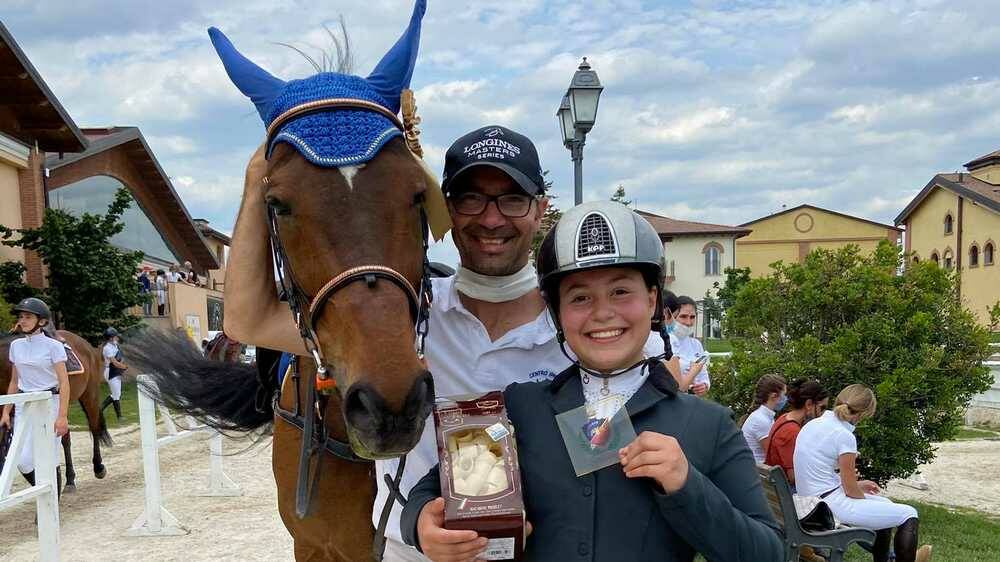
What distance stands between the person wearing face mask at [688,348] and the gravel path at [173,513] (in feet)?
12.9

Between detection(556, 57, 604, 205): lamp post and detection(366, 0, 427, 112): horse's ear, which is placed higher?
detection(556, 57, 604, 205): lamp post

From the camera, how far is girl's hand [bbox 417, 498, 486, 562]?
153cm

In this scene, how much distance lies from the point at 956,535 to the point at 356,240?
7447 millimetres

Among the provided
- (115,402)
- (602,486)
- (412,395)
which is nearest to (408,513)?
(412,395)

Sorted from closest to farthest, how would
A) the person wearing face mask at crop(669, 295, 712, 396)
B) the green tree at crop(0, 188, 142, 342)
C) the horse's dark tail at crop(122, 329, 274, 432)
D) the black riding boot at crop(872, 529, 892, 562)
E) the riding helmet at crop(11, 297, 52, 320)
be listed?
1. the horse's dark tail at crop(122, 329, 274, 432)
2. the black riding boot at crop(872, 529, 892, 562)
3. the person wearing face mask at crop(669, 295, 712, 396)
4. the riding helmet at crop(11, 297, 52, 320)
5. the green tree at crop(0, 188, 142, 342)

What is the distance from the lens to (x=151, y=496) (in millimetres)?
6945

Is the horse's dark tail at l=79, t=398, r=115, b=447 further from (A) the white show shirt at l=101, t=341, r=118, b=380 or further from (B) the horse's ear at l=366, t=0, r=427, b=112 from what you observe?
(B) the horse's ear at l=366, t=0, r=427, b=112

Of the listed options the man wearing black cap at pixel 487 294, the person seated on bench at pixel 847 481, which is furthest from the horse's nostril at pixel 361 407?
the person seated on bench at pixel 847 481

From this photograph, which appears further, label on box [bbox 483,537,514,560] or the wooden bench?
the wooden bench

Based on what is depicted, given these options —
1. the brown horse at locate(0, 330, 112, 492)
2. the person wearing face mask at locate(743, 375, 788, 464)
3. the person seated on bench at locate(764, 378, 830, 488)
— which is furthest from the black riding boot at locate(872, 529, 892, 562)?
the brown horse at locate(0, 330, 112, 492)

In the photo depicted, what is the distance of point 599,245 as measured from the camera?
1823 mm

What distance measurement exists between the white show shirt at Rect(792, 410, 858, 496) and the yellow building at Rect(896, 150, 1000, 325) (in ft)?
112

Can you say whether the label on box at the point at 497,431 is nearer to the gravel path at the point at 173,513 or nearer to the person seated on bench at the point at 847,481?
the gravel path at the point at 173,513

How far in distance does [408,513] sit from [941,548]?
22.0 ft
